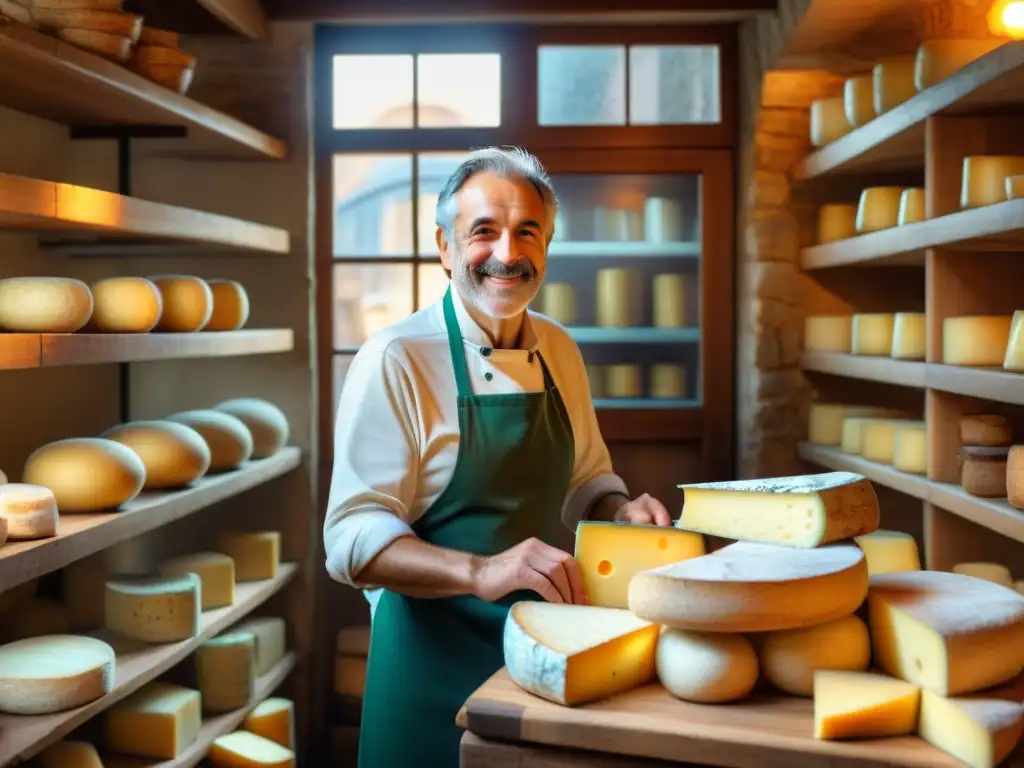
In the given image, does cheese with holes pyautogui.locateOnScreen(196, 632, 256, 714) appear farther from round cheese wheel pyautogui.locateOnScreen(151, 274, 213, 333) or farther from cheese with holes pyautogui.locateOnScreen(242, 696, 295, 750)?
round cheese wheel pyautogui.locateOnScreen(151, 274, 213, 333)

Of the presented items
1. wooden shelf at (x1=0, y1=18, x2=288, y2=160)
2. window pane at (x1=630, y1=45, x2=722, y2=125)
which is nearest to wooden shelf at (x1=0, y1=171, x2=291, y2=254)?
wooden shelf at (x1=0, y1=18, x2=288, y2=160)

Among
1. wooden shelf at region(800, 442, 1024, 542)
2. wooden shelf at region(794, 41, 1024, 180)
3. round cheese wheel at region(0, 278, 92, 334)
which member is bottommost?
wooden shelf at region(800, 442, 1024, 542)

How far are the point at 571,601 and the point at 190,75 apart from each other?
209 cm

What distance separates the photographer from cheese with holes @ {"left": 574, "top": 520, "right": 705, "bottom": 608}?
67.2 inches

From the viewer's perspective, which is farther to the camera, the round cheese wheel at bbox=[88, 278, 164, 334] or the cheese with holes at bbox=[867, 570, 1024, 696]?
the round cheese wheel at bbox=[88, 278, 164, 334]

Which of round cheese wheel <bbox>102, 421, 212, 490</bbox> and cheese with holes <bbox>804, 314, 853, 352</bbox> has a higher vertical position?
cheese with holes <bbox>804, 314, 853, 352</bbox>

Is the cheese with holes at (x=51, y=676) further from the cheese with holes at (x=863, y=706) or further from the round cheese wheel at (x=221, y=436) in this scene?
the cheese with holes at (x=863, y=706)

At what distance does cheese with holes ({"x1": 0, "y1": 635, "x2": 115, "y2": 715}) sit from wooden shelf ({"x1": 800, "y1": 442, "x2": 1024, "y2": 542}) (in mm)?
1943

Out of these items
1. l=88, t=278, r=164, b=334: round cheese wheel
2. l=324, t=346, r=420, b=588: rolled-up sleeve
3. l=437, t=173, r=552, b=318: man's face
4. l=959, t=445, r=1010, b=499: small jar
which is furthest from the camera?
l=88, t=278, r=164, b=334: round cheese wheel

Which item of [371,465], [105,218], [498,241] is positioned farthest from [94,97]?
[371,465]

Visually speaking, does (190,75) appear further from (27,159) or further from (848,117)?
(848,117)

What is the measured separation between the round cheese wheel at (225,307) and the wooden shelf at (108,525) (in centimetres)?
44

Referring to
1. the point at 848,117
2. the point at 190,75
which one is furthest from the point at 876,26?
the point at 190,75

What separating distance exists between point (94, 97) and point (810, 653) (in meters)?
2.38
